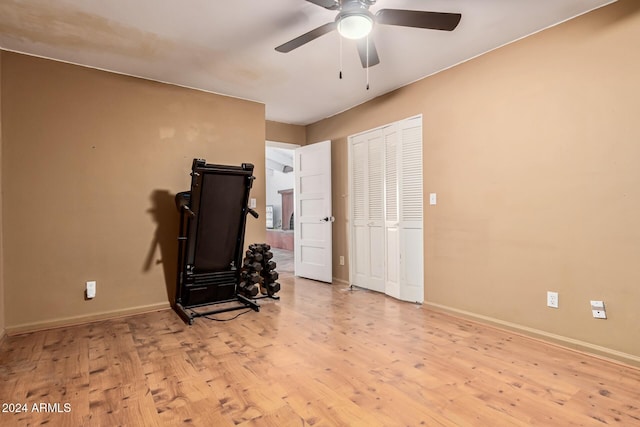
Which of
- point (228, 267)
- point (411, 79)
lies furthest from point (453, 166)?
point (228, 267)

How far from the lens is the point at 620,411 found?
184 centimetres

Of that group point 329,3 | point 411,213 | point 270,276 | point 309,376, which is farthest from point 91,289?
point 411,213

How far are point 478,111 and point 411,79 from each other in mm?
917

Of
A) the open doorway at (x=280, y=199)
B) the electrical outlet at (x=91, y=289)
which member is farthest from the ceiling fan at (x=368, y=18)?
the open doorway at (x=280, y=199)

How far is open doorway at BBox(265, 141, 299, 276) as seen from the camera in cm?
1070

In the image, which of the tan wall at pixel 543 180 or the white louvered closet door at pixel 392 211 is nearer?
the tan wall at pixel 543 180

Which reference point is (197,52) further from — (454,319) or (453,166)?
(454,319)

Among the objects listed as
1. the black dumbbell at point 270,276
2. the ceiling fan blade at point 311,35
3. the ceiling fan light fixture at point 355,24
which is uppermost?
the ceiling fan blade at point 311,35

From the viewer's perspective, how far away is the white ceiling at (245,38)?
2.52 metres

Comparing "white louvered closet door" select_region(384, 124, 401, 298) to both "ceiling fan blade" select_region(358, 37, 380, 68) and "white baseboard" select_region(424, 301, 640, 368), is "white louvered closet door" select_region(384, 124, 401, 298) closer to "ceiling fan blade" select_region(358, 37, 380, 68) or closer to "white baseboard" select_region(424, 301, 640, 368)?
"white baseboard" select_region(424, 301, 640, 368)

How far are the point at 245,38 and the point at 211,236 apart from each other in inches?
75.7

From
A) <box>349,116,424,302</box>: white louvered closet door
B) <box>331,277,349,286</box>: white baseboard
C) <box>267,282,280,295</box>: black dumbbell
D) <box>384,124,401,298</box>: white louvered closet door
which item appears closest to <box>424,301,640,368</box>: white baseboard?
<box>349,116,424,302</box>: white louvered closet door

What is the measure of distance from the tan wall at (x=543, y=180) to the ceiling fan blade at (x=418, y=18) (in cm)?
120

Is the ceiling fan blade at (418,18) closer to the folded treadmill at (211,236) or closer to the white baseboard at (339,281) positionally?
the folded treadmill at (211,236)
